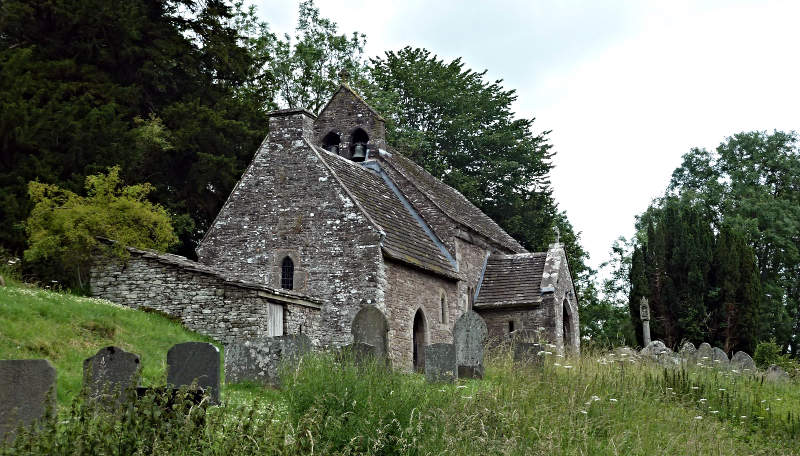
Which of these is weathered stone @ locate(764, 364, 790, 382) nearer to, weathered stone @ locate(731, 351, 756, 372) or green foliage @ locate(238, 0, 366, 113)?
weathered stone @ locate(731, 351, 756, 372)

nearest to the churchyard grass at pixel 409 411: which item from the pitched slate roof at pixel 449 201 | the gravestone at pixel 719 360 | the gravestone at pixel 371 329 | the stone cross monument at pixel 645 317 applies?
the gravestone at pixel 371 329

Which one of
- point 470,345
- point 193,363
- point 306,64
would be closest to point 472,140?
point 306,64

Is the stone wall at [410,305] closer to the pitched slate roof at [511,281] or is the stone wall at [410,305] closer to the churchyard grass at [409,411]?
the pitched slate roof at [511,281]

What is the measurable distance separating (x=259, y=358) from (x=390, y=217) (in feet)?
37.5

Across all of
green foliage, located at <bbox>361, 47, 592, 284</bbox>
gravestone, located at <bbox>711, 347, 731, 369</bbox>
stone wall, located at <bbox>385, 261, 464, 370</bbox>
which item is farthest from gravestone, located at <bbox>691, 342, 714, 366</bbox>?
green foliage, located at <bbox>361, 47, 592, 284</bbox>

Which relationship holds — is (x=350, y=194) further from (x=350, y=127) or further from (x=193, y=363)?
(x=193, y=363)

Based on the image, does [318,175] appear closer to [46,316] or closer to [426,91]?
[46,316]

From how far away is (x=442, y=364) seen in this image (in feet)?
44.6

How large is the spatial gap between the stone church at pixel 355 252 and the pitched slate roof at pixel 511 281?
0.05 m

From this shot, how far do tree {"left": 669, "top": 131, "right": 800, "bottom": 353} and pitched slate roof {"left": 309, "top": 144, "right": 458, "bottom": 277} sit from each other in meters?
23.1

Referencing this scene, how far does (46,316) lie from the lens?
15.6 m

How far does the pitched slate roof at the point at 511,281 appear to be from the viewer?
27.1 metres

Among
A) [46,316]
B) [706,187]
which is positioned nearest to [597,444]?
[46,316]

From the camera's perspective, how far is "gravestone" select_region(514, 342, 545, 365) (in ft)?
44.7
